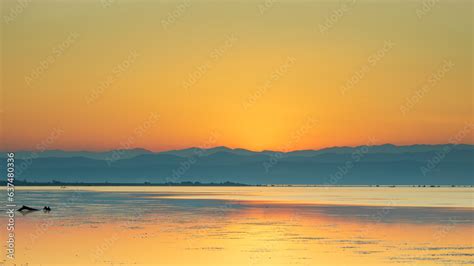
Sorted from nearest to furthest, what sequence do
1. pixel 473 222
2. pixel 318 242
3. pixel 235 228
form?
1. pixel 318 242
2. pixel 235 228
3. pixel 473 222

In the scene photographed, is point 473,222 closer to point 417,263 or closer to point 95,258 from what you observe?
point 417,263

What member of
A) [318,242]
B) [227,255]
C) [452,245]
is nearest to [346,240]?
[318,242]

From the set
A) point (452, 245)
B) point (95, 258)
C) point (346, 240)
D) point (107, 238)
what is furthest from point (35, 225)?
point (452, 245)

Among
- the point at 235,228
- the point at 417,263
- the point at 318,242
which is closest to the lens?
the point at 417,263

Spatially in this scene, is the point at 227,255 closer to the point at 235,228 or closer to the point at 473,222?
the point at 235,228

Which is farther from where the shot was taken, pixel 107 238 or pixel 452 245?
pixel 107 238

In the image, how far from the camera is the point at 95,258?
1281 inches

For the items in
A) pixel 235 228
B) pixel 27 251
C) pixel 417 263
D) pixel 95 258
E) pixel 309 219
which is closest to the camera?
pixel 417 263

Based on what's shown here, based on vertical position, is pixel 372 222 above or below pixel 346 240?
above

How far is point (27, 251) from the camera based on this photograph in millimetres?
34656

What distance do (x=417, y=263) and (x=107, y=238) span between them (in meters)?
17.1

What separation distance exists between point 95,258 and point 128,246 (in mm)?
4030

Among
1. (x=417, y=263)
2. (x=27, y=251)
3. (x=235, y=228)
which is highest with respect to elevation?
(x=235, y=228)

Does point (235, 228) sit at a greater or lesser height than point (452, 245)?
greater
